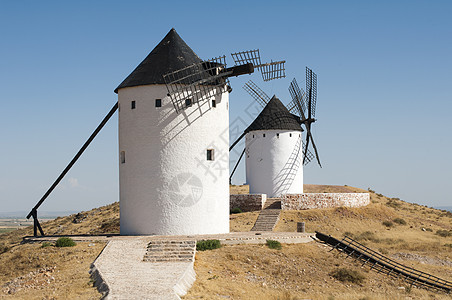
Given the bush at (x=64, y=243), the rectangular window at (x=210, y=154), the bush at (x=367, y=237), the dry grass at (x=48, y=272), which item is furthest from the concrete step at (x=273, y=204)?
the bush at (x=64, y=243)

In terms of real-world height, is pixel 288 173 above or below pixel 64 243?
above

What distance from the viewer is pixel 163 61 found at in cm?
2569

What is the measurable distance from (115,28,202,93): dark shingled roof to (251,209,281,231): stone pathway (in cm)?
1047

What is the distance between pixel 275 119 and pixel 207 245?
19840 millimetres

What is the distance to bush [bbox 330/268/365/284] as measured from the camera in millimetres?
20109

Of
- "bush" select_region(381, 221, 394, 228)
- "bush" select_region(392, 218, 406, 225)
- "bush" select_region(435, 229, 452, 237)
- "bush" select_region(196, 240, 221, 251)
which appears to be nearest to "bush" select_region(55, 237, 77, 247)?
"bush" select_region(196, 240, 221, 251)

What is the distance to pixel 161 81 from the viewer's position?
80.9ft

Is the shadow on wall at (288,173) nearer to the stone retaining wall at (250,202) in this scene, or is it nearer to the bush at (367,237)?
the stone retaining wall at (250,202)

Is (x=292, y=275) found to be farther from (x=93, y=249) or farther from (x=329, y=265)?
(x=93, y=249)

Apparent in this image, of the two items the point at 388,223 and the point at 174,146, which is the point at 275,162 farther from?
the point at 174,146

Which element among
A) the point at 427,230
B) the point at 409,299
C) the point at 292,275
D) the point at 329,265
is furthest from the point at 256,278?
the point at 427,230

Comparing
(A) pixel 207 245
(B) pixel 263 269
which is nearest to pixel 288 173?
(A) pixel 207 245

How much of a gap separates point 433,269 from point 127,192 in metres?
14.6

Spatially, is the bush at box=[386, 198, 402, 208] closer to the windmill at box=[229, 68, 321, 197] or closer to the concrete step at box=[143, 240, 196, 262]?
the windmill at box=[229, 68, 321, 197]
